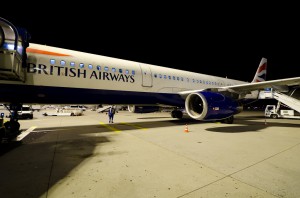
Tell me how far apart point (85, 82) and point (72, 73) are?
0.65m

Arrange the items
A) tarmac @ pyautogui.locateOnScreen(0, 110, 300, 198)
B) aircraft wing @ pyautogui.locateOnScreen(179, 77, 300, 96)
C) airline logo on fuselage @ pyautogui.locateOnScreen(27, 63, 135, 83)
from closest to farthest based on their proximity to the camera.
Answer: tarmac @ pyautogui.locateOnScreen(0, 110, 300, 198) → airline logo on fuselage @ pyautogui.locateOnScreen(27, 63, 135, 83) → aircraft wing @ pyautogui.locateOnScreen(179, 77, 300, 96)

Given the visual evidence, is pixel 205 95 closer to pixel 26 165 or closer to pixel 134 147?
pixel 134 147

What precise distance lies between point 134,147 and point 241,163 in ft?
9.49

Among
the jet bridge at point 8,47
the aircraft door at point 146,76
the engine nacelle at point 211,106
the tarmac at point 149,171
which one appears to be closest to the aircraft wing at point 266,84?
the engine nacelle at point 211,106

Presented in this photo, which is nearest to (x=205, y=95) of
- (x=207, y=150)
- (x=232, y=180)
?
(x=207, y=150)

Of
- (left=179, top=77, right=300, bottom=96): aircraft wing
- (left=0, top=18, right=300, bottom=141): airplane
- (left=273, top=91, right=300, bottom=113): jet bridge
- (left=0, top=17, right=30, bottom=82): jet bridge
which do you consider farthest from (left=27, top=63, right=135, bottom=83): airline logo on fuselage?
(left=273, top=91, right=300, bottom=113): jet bridge

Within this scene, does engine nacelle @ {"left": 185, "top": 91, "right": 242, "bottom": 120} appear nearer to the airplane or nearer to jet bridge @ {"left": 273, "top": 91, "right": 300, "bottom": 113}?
the airplane

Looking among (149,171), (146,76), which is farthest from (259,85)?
(149,171)

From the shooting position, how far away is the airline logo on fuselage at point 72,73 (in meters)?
6.34

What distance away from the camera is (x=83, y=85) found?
291 inches

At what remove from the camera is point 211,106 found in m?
7.68

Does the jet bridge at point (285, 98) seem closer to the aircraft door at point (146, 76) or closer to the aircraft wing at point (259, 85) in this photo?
the aircraft wing at point (259, 85)

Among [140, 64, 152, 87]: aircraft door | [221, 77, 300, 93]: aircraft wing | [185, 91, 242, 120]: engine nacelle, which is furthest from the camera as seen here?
[140, 64, 152, 87]: aircraft door

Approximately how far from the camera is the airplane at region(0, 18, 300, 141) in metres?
5.62
